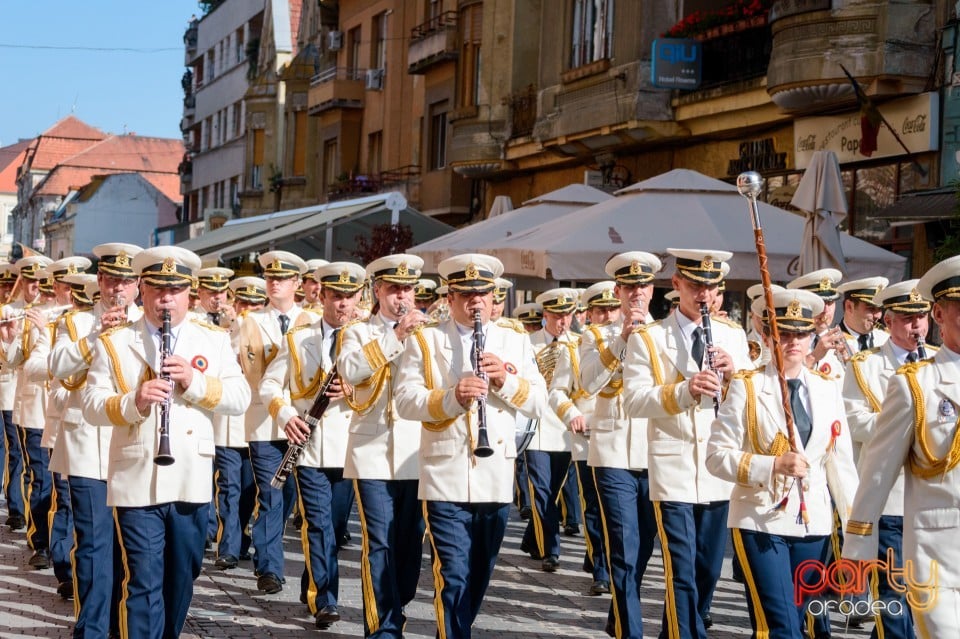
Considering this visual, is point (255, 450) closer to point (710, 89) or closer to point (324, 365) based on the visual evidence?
point (324, 365)

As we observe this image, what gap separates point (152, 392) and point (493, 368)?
1679 millimetres

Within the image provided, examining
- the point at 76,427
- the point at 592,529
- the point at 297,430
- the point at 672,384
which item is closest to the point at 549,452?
the point at 592,529

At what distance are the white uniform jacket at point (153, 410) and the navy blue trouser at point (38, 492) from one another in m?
4.43

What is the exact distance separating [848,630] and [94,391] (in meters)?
5.14

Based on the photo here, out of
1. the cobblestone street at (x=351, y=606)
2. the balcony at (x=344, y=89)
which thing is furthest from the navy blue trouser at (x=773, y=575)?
the balcony at (x=344, y=89)

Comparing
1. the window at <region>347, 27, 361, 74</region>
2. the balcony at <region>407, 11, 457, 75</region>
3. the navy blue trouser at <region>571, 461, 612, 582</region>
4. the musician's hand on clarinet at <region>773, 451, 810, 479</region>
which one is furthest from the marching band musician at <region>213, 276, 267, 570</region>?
the window at <region>347, 27, 361, 74</region>

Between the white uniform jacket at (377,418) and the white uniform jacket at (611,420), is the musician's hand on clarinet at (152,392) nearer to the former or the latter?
the white uniform jacket at (377,418)

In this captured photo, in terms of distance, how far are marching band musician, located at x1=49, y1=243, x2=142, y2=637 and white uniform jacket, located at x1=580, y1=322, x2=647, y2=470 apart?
9.54ft

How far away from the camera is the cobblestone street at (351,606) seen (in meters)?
9.61

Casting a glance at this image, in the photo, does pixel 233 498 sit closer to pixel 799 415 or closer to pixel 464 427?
pixel 464 427

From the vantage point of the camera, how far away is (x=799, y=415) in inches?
282

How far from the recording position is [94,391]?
24.6 ft

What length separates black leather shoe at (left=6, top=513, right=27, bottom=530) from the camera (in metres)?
13.8

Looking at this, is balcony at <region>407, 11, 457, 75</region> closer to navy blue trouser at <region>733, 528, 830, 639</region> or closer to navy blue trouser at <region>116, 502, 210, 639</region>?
navy blue trouser at <region>116, 502, 210, 639</region>
